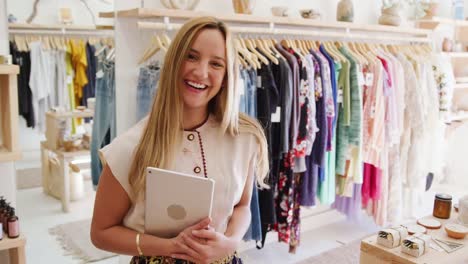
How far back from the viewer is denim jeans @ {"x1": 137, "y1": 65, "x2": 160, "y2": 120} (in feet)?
7.24

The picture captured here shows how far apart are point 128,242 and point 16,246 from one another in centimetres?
85

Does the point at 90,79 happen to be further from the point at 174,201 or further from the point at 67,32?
the point at 174,201

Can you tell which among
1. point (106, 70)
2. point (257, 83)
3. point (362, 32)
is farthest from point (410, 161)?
point (106, 70)

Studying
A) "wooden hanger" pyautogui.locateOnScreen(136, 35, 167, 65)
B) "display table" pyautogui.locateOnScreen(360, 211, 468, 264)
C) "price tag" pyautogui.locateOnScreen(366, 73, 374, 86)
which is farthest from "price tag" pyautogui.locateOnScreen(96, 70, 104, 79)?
"price tag" pyautogui.locateOnScreen(366, 73, 374, 86)

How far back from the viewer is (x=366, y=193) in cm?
322

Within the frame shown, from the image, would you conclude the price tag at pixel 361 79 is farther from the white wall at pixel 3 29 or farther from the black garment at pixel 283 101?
the white wall at pixel 3 29

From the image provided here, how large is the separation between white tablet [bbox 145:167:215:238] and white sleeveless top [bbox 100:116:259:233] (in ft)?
0.17

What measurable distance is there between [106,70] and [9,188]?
0.77 metres

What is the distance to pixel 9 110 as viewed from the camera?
1.70 m

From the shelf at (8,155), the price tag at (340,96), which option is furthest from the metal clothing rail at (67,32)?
the price tag at (340,96)

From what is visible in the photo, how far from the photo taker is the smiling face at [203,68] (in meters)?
1.17

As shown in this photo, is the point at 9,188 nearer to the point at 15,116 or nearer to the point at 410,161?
the point at 15,116

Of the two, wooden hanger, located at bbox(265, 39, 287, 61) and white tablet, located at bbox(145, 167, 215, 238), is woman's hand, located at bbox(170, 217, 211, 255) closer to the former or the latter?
white tablet, located at bbox(145, 167, 215, 238)

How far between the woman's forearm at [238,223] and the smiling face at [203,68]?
35 centimetres
